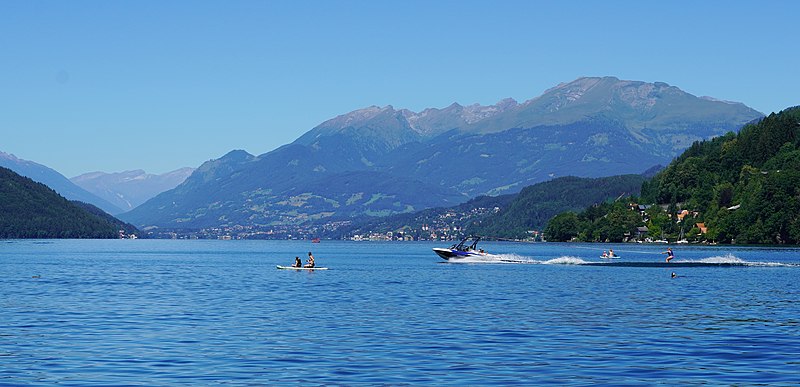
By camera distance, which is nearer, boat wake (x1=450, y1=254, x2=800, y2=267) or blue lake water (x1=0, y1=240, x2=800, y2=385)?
blue lake water (x1=0, y1=240, x2=800, y2=385)

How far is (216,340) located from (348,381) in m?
13.3

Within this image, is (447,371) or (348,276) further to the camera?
(348,276)

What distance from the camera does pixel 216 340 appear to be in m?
47.9

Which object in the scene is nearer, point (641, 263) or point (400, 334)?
point (400, 334)

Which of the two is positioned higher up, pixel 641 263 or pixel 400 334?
pixel 641 263

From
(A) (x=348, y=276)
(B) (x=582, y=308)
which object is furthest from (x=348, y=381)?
(A) (x=348, y=276)

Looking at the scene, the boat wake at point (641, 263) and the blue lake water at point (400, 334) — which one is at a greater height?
the boat wake at point (641, 263)

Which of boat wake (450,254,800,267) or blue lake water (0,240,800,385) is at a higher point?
boat wake (450,254,800,267)

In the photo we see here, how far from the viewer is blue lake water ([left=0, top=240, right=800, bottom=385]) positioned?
3800cm

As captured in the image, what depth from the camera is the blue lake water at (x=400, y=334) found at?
38000 mm

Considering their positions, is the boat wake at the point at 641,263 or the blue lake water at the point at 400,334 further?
the boat wake at the point at 641,263

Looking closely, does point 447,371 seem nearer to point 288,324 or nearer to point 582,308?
point 288,324

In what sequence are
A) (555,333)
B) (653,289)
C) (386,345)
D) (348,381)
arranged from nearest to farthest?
(348,381), (386,345), (555,333), (653,289)

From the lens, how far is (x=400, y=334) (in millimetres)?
50188
